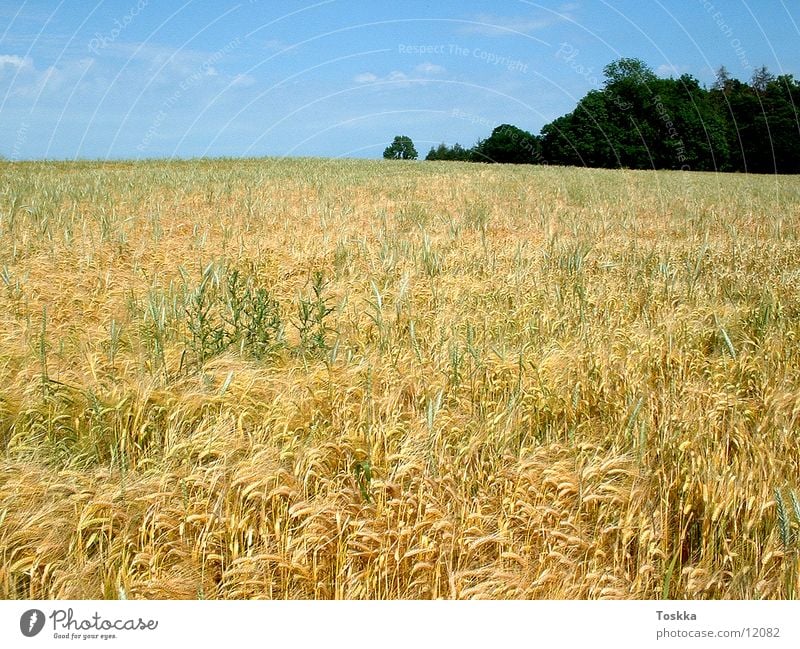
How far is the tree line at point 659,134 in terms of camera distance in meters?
52.0

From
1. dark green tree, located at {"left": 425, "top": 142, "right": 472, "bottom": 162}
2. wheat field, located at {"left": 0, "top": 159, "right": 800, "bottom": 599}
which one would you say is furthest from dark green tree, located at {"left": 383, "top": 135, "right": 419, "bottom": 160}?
wheat field, located at {"left": 0, "top": 159, "right": 800, "bottom": 599}

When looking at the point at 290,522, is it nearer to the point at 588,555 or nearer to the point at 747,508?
the point at 588,555

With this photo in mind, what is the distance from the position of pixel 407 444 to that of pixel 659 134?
60.3m

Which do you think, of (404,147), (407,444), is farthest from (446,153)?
(407,444)

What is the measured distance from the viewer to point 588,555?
2.34 metres

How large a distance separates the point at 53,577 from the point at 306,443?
3.58ft

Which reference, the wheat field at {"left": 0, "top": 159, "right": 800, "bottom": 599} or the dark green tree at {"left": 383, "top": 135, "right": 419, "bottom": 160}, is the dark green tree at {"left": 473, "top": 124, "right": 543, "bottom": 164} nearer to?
the dark green tree at {"left": 383, "top": 135, "right": 419, "bottom": 160}

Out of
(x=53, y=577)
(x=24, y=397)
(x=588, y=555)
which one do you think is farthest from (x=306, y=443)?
(x=24, y=397)

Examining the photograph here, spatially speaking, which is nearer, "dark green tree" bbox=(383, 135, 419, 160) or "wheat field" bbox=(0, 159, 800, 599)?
"wheat field" bbox=(0, 159, 800, 599)

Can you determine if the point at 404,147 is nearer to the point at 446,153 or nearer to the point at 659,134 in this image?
the point at 446,153

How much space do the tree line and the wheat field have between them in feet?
165

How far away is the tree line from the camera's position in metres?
52.0

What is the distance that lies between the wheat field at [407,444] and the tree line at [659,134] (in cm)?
5018

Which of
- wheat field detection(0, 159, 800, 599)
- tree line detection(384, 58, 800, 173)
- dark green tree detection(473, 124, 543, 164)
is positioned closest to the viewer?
wheat field detection(0, 159, 800, 599)
